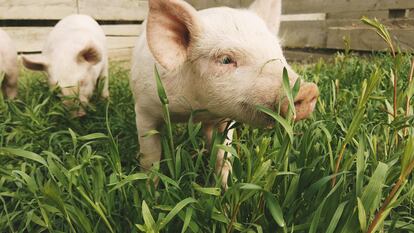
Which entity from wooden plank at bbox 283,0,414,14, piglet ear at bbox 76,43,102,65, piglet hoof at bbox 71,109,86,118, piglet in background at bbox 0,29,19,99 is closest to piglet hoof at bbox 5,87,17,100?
piglet in background at bbox 0,29,19,99

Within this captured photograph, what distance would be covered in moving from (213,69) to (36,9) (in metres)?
4.46

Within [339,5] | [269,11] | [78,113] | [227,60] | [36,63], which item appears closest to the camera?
[227,60]

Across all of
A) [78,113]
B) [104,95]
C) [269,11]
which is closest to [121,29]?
[104,95]

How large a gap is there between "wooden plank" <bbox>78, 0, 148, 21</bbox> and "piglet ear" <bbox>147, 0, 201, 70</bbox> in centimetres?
454

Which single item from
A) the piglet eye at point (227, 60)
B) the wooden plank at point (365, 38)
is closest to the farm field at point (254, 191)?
the piglet eye at point (227, 60)

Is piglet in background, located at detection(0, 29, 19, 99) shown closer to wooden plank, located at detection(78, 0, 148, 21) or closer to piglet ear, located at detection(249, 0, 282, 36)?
piglet ear, located at detection(249, 0, 282, 36)

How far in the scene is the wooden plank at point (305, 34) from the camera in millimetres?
5742

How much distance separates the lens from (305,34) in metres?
6.00

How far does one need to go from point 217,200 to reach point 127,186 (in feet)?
1.44

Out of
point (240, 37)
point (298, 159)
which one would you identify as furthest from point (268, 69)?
point (298, 159)

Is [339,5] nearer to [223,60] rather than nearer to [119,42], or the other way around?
[119,42]

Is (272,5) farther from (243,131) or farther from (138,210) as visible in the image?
(138,210)

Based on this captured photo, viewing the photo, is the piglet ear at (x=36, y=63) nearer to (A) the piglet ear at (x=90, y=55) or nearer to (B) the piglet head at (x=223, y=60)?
(A) the piglet ear at (x=90, y=55)

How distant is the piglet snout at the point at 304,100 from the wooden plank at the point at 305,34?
4.37 metres
